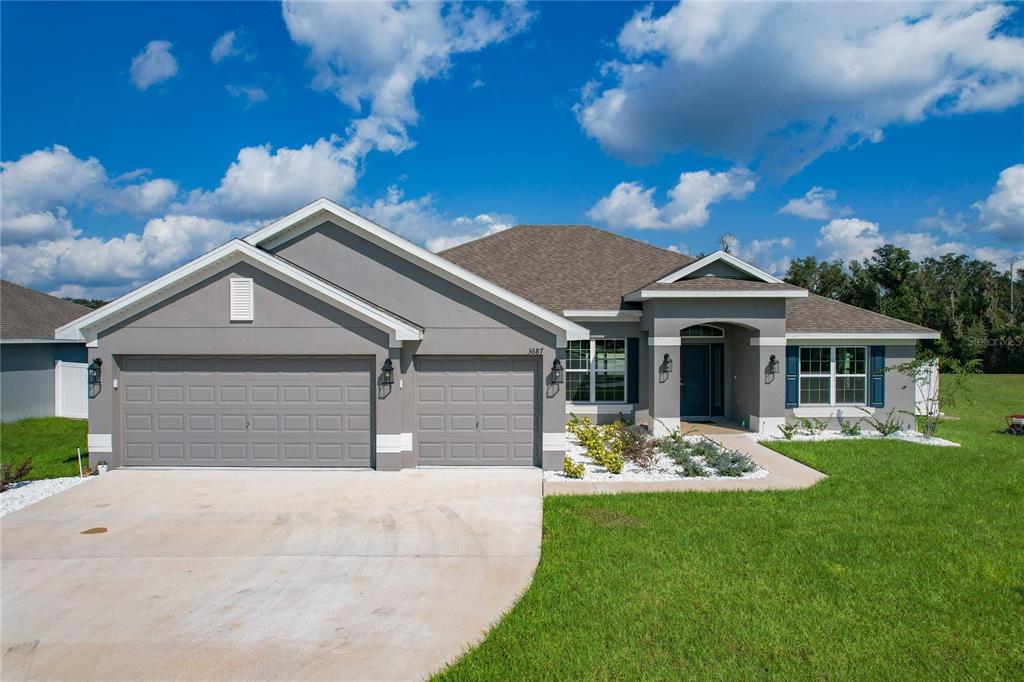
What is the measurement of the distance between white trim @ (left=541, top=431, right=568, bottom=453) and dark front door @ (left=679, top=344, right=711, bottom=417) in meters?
6.87

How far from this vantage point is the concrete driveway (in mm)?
5145

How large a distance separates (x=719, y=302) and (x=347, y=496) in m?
10.1

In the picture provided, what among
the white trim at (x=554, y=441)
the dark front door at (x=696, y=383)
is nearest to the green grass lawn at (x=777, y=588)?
the white trim at (x=554, y=441)

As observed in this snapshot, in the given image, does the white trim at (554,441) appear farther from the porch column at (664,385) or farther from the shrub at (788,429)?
the shrub at (788,429)

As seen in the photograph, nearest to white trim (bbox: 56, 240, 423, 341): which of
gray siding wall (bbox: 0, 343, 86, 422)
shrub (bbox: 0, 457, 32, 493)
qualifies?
shrub (bbox: 0, 457, 32, 493)

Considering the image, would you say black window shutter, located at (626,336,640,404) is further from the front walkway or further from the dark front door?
the front walkway

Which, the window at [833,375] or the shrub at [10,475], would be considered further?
the window at [833,375]

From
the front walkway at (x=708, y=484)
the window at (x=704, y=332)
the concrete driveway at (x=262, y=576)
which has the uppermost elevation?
the window at (x=704, y=332)

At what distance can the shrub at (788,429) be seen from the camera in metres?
14.4

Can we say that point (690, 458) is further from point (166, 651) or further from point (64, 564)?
point (64, 564)

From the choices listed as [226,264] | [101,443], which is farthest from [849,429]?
[101,443]

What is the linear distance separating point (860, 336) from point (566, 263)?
331 inches

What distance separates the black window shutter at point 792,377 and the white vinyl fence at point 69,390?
21.5 metres

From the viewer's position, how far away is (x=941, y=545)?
7.31 metres
